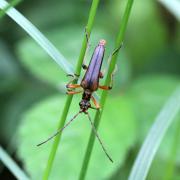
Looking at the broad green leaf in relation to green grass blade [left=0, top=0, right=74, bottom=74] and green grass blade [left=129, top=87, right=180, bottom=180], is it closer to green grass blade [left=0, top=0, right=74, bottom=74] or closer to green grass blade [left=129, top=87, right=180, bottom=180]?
green grass blade [left=129, top=87, right=180, bottom=180]

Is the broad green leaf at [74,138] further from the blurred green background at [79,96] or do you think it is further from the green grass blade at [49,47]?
the green grass blade at [49,47]

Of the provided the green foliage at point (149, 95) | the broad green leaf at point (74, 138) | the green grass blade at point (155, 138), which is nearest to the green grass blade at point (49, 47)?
the green grass blade at point (155, 138)

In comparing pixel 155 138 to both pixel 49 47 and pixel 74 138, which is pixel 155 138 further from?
pixel 74 138

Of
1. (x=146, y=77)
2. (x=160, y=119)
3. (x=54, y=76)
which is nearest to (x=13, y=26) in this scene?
(x=54, y=76)

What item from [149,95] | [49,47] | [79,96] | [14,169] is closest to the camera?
[49,47]

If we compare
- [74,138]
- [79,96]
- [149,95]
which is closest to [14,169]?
[74,138]

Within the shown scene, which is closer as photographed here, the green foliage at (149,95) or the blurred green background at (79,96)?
the blurred green background at (79,96)

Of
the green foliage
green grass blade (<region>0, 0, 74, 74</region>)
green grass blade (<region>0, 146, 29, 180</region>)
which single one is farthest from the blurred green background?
green grass blade (<region>0, 0, 74, 74</region>)

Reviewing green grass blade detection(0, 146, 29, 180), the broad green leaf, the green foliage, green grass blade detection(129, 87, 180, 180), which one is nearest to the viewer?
green grass blade detection(129, 87, 180, 180)
